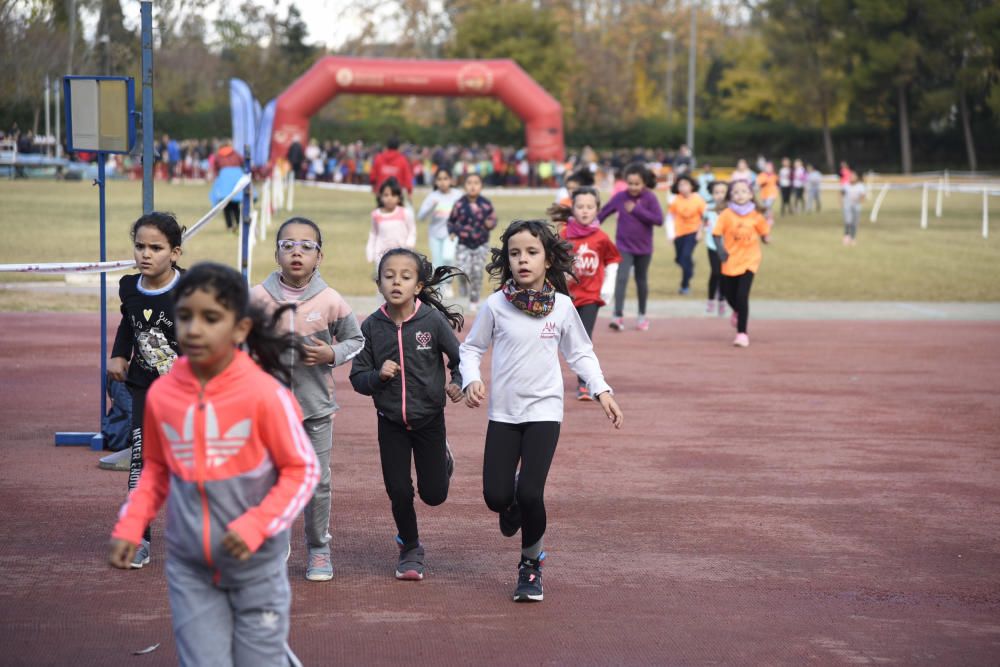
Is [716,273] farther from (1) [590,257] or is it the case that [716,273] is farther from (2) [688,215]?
(1) [590,257]

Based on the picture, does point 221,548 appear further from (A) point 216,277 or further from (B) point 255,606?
(A) point 216,277

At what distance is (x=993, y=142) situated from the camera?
2926 inches

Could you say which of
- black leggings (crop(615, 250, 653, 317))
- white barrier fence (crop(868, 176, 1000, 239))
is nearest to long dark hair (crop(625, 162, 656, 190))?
black leggings (crop(615, 250, 653, 317))

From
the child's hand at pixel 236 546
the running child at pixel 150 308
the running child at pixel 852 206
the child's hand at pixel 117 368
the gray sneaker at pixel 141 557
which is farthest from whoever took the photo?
the running child at pixel 852 206

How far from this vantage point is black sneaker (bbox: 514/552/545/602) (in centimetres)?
576

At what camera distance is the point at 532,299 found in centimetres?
584

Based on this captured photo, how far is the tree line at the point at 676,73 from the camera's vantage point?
6744cm

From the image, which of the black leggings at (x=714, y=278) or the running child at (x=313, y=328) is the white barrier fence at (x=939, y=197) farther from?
the running child at (x=313, y=328)

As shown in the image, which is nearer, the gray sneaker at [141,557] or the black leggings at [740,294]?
the gray sneaker at [141,557]

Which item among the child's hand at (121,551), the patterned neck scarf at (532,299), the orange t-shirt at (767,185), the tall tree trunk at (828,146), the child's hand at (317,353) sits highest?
the tall tree trunk at (828,146)

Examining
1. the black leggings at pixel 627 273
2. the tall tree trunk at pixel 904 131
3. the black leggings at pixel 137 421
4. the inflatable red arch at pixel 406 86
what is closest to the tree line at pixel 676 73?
the tall tree trunk at pixel 904 131

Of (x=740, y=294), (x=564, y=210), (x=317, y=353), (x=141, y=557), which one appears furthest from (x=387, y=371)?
(x=740, y=294)

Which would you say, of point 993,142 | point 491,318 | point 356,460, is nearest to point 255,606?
point 491,318

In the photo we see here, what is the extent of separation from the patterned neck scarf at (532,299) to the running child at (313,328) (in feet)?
2.36
